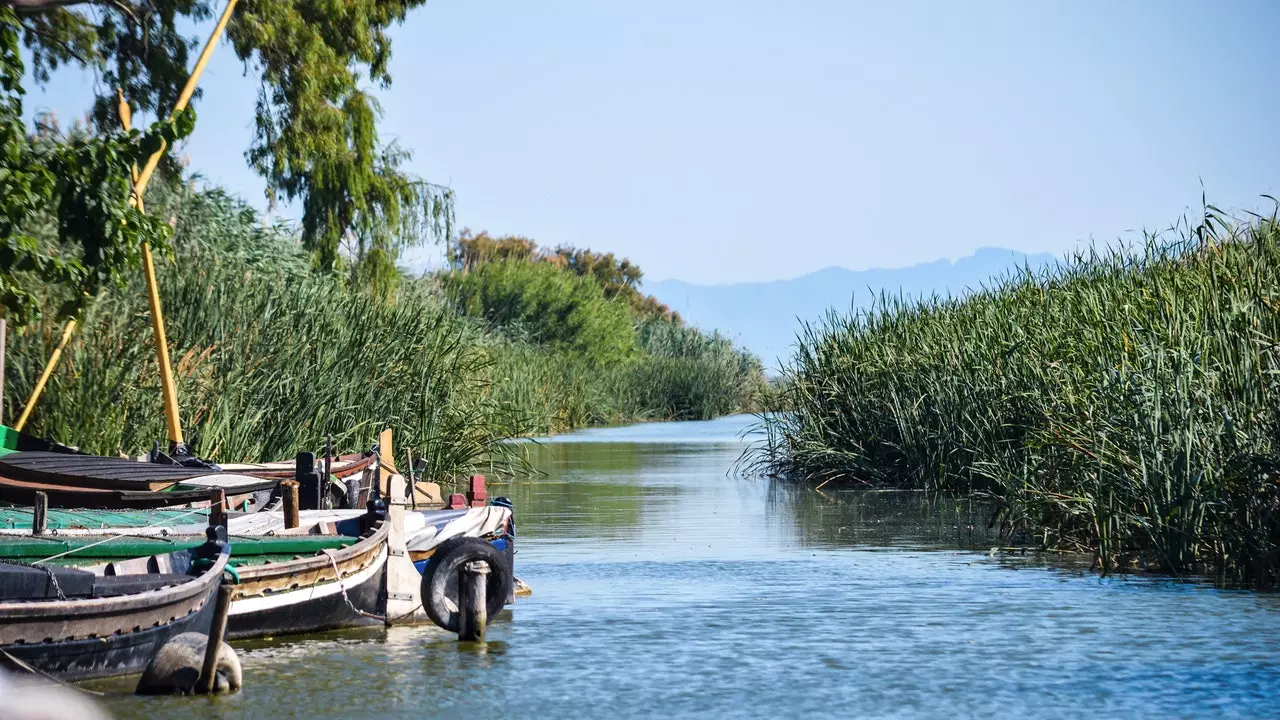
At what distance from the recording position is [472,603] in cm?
1202

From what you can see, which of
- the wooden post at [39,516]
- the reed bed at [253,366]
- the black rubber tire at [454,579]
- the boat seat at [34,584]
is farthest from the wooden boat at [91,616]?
the reed bed at [253,366]

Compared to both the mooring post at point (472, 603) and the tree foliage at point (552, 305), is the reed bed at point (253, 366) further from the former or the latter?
the tree foliage at point (552, 305)

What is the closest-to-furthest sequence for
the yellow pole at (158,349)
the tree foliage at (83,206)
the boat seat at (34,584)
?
the boat seat at (34,584) < the tree foliage at (83,206) < the yellow pole at (158,349)

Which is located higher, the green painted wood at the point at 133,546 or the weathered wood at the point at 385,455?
the weathered wood at the point at 385,455

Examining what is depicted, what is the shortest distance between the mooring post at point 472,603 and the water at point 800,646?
0.46ft

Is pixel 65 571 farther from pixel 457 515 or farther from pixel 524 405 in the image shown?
pixel 524 405

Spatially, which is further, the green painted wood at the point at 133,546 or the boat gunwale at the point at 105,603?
the green painted wood at the point at 133,546

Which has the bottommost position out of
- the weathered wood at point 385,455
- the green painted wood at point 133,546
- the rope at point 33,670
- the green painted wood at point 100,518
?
the rope at point 33,670

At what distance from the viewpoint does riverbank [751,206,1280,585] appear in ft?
45.3

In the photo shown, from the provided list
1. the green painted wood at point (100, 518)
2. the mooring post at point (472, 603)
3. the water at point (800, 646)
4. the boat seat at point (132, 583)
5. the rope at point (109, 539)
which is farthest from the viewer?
the green painted wood at point (100, 518)

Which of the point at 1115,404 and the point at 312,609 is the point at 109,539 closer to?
the point at 312,609

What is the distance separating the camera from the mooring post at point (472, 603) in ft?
39.3

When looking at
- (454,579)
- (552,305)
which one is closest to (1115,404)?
(454,579)

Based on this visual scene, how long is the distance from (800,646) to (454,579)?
8.28 feet
